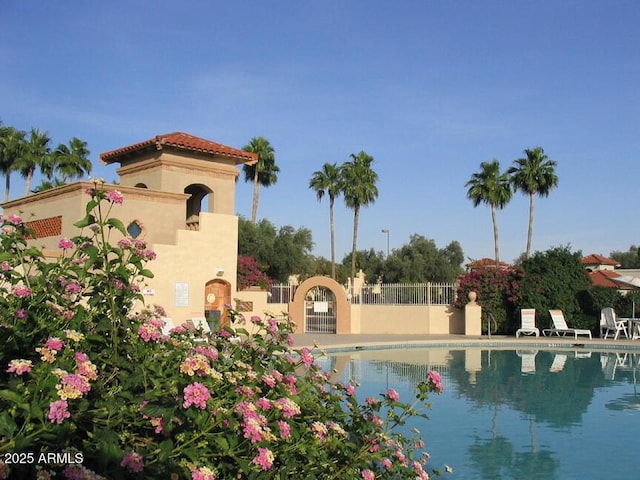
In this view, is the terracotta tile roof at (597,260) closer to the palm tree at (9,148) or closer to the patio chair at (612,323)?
the patio chair at (612,323)

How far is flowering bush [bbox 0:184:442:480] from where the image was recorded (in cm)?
250

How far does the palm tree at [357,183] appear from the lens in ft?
135

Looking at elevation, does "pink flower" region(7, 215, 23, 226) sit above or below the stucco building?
below

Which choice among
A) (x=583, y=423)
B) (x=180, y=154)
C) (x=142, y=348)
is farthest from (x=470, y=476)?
(x=180, y=154)

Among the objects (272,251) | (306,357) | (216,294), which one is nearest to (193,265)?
(216,294)

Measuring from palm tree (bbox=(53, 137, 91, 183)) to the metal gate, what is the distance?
1756 centimetres

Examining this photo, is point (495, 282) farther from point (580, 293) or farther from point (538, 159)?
point (538, 159)

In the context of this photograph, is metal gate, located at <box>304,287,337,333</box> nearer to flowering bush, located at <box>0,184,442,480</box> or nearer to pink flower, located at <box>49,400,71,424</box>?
flowering bush, located at <box>0,184,442,480</box>

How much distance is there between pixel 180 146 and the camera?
20.4m

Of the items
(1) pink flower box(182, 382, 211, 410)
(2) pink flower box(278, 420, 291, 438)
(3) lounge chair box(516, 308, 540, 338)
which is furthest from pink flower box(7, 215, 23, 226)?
(3) lounge chair box(516, 308, 540, 338)

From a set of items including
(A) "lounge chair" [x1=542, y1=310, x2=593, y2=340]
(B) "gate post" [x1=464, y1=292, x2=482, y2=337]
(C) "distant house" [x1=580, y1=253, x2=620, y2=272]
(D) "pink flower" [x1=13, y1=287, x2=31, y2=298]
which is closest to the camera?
(D) "pink flower" [x1=13, y1=287, x2=31, y2=298]

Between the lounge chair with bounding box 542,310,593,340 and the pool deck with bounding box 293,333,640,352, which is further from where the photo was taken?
the lounge chair with bounding box 542,310,593,340

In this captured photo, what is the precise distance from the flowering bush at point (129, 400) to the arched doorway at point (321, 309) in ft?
70.1

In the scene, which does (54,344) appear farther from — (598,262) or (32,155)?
(598,262)
